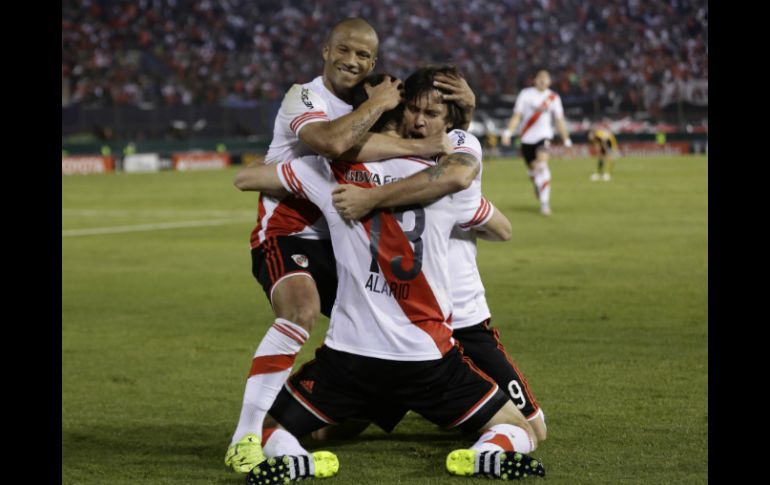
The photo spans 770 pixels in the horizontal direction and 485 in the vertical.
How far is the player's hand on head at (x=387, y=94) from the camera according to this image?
200 inches

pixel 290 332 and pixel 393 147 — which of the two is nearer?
pixel 393 147

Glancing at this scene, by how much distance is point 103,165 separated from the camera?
38.7m

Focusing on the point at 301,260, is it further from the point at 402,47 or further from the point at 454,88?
the point at 402,47

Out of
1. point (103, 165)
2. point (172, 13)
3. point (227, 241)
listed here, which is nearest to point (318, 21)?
point (172, 13)

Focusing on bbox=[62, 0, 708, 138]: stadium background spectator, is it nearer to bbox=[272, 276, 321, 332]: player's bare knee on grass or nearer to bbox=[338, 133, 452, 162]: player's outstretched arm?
bbox=[272, 276, 321, 332]: player's bare knee on grass

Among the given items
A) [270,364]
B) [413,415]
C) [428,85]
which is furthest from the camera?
[413,415]

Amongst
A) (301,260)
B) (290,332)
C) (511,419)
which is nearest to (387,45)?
(301,260)

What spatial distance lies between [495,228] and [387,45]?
5187cm

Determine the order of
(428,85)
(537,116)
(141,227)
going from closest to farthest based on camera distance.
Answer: (428,85)
(141,227)
(537,116)

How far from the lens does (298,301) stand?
18.4 feet

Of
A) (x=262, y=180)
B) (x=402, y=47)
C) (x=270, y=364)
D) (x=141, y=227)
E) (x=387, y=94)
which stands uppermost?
(x=387, y=94)

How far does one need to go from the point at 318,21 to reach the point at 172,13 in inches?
290

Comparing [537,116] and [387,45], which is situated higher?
[387,45]
